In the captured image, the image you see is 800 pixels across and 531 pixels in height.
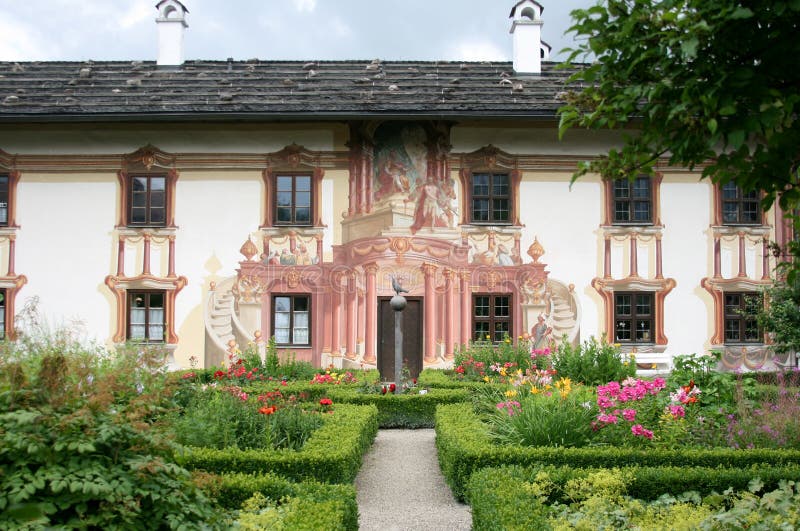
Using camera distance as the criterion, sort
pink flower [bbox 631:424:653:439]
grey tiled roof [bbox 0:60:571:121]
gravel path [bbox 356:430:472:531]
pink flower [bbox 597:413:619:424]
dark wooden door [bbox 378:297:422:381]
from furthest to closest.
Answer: dark wooden door [bbox 378:297:422:381]
grey tiled roof [bbox 0:60:571:121]
pink flower [bbox 597:413:619:424]
pink flower [bbox 631:424:653:439]
gravel path [bbox 356:430:472:531]

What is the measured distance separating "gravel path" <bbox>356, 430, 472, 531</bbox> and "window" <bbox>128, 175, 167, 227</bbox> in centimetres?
818

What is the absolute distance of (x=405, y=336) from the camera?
51.2ft

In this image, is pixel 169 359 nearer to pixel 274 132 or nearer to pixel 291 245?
pixel 291 245

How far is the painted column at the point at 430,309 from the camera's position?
15.5 meters

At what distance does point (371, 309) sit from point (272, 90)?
556 centimetres

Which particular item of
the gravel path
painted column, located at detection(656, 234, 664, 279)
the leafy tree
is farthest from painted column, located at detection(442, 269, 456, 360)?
the leafy tree

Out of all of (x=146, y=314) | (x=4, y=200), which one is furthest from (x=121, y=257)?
(x=4, y=200)

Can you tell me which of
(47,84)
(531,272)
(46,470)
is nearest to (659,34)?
(46,470)

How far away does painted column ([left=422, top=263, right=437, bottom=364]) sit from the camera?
15523 mm

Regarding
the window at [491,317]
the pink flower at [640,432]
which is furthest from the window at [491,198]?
the pink flower at [640,432]

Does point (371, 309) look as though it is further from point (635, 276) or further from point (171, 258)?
point (635, 276)

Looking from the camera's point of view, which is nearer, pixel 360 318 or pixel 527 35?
pixel 360 318

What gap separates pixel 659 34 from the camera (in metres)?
3.78

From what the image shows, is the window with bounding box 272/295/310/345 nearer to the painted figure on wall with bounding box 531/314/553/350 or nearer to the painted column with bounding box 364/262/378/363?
the painted column with bounding box 364/262/378/363
